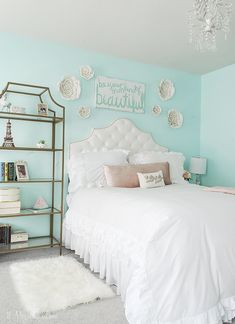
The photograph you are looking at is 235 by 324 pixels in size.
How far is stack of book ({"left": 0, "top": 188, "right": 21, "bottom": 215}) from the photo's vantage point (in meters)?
2.85

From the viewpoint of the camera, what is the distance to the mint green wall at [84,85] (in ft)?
10.7

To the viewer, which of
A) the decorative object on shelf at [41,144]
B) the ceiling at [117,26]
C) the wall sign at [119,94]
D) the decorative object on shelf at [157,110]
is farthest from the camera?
the decorative object on shelf at [157,110]

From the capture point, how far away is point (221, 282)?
1.72 metres

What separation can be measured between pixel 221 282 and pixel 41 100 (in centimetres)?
269

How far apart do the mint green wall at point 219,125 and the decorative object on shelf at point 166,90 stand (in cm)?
70

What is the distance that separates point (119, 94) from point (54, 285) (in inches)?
102

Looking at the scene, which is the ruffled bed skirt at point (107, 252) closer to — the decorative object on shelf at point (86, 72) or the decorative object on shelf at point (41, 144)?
the decorative object on shelf at point (41, 144)

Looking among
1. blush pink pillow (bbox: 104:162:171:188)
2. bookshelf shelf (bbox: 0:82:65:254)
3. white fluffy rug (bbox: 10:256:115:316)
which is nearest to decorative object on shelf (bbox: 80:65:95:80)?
bookshelf shelf (bbox: 0:82:65:254)

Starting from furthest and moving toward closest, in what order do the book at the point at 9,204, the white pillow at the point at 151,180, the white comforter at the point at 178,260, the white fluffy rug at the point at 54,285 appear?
the white pillow at the point at 151,180, the book at the point at 9,204, the white fluffy rug at the point at 54,285, the white comforter at the point at 178,260

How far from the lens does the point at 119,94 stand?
3.88 m

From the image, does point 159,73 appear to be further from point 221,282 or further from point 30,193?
point 221,282

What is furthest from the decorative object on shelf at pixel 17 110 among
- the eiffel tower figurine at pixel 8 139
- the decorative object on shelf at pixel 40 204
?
the decorative object on shelf at pixel 40 204

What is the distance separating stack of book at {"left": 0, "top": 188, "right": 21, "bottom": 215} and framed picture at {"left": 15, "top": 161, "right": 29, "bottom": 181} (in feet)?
0.55

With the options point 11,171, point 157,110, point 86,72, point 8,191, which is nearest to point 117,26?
point 86,72
